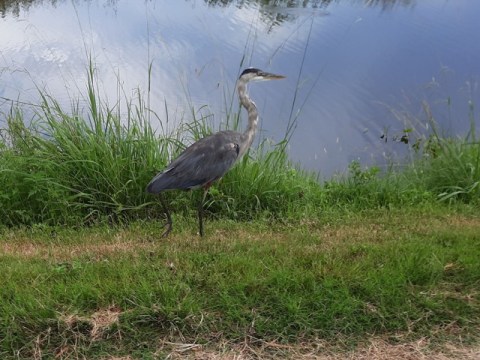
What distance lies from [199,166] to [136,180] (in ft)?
3.66

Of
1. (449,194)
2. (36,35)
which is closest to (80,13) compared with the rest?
(36,35)

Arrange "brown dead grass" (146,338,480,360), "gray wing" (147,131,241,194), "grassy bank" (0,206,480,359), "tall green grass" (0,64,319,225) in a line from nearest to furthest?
"brown dead grass" (146,338,480,360), "grassy bank" (0,206,480,359), "gray wing" (147,131,241,194), "tall green grass" (0,64,319,225)

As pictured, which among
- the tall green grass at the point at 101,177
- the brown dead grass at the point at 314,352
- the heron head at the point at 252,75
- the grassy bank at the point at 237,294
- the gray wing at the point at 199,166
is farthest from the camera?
the tall green grass at the point at 101,177

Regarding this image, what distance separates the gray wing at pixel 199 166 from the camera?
515 cm

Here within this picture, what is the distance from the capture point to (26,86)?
31.3ft

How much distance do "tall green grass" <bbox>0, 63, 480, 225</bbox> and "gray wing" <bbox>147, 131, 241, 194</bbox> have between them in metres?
0.75

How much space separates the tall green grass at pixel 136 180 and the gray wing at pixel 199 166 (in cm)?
75

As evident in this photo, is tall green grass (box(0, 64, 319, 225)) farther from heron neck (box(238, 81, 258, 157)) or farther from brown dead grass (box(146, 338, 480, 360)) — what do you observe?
brown dead grass (box(146, 338, 480, 360))

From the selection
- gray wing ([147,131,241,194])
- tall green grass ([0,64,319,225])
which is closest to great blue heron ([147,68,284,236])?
gray wing ([147,131,241,194])

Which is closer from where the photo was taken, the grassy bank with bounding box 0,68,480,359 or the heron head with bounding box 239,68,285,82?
the grassy bank with bounding box 0,68,480,359

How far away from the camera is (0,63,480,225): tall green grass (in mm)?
5957

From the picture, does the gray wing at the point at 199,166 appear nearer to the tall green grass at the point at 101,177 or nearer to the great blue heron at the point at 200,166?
the great blue heron at the point at 200,166

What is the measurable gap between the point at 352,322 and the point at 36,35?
9391 mm

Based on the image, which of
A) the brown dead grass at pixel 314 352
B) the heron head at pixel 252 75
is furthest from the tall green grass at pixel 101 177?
the brown dead grass at pixel 314 352
